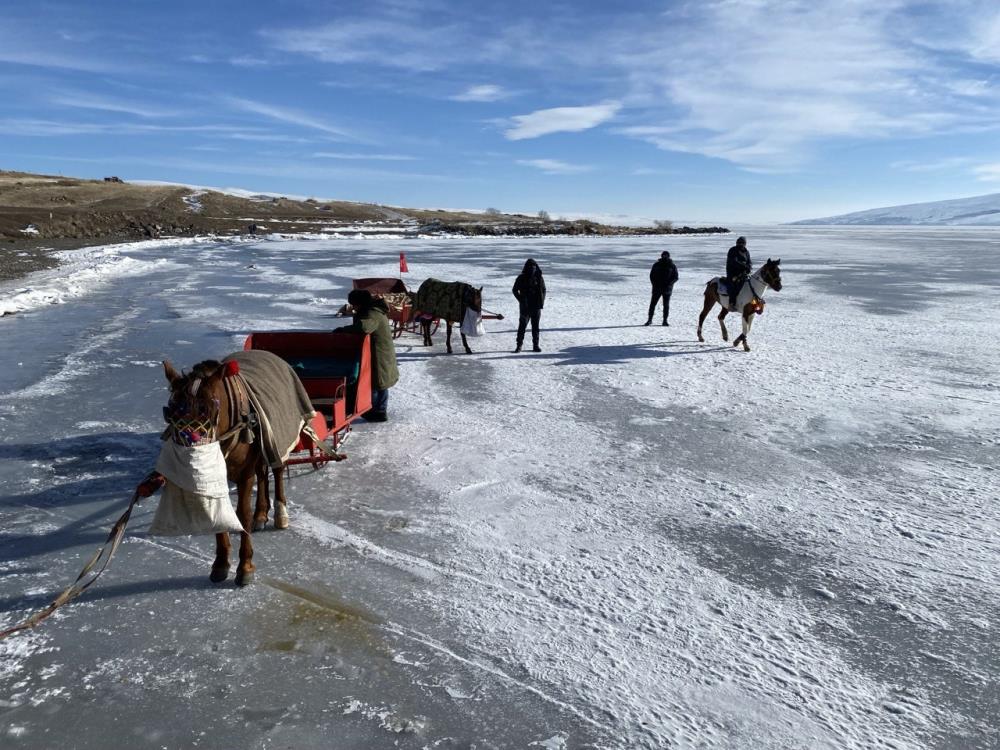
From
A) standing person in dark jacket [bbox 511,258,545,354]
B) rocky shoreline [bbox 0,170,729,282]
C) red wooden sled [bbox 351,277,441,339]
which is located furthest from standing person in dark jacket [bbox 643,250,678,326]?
rocky shoreline [bbox 0,170,729,282]

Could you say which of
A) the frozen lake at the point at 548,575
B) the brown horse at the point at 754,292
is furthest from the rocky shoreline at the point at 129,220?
the brown horse at the point at 754,292

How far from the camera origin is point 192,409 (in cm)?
319

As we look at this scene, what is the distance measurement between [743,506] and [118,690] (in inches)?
157

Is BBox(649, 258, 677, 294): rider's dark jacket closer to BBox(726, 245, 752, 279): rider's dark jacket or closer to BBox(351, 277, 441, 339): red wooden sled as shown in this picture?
BBox(726, 245, 752, 279): rider's dark jacket

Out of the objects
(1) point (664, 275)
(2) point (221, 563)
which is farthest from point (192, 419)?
(1) point (664, 275)

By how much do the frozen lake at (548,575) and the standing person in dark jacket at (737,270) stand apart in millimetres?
2387

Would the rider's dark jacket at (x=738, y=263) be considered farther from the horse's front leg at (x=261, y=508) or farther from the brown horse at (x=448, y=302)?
the horse's front leg at (x=261, y=508)

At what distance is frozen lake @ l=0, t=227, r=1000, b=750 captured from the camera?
2.84m

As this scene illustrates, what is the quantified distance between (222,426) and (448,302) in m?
7.04

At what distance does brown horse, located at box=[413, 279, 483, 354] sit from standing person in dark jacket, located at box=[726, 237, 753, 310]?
13.6 ft

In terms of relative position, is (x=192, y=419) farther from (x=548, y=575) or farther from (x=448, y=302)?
(x=448, y=302)

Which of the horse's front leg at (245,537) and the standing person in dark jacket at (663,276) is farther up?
the standing person in dark jacket at (663,276)

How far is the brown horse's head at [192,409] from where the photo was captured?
10.5 feet

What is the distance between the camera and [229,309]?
1431 centimetres
